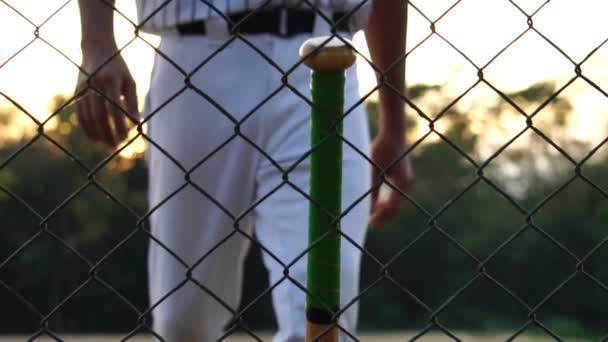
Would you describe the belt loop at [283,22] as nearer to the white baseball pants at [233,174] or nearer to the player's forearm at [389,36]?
the white baseball pants at [233,174]

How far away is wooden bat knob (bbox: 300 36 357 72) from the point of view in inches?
70.2

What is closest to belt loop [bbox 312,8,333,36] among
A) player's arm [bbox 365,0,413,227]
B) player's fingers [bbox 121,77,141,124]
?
player's arm [bbox 365,0,413,227]

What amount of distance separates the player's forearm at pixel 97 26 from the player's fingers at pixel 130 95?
0.26 feet

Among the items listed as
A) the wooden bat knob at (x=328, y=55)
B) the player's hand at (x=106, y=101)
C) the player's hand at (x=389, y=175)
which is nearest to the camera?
the wooden bat knob at (x=328, y=55)

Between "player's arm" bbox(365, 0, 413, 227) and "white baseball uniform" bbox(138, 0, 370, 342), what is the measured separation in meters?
0.10

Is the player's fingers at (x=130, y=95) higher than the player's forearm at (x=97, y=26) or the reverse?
the reverse

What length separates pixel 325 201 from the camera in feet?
6.08

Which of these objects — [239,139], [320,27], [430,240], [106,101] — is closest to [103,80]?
[106,101]

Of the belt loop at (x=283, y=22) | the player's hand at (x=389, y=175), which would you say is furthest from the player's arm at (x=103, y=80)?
the player's hand at (x=389, y=175)

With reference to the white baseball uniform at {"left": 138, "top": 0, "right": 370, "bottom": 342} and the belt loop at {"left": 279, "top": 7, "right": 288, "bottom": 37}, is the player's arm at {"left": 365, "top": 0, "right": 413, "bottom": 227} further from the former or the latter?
the belt loop at {"left": 279, "top": 7, "right": 288, "bottom": 37}

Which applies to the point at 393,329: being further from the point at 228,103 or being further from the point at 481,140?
the point at 228,103

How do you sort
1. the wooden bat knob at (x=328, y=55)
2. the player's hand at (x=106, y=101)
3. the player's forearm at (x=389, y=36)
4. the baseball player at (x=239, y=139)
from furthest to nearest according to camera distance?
the player's forearm at (x=389, y=36) → the baseball player at (x=239, y=139) → the player's hand at (x=106, y=101) → the wooden bat knob at (x=328, y=55)

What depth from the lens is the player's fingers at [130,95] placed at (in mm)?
2102

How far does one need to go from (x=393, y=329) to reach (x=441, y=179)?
5644 mm
